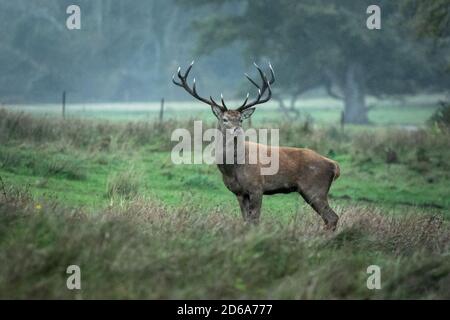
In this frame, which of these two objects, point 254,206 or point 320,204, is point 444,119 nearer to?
point 320,204

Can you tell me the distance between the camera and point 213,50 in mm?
45281

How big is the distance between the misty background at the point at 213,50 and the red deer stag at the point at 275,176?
46.4 feet

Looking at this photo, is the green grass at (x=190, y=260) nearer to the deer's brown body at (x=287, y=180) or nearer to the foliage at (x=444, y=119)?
the deer's brown body at (x=287, y=180)

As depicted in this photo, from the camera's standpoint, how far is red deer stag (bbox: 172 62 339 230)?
10.5m

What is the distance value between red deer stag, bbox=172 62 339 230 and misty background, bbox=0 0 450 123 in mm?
14142

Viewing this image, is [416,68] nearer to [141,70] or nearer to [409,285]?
[141,70]

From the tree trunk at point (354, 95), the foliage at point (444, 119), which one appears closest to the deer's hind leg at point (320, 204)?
the foliage at point (444, 119)

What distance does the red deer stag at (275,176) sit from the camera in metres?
10.5

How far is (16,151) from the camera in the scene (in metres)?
15.7

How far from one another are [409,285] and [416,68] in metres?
37.3

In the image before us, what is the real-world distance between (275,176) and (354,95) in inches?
1401

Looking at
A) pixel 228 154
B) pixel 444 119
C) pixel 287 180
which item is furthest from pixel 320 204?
pixel 444 119

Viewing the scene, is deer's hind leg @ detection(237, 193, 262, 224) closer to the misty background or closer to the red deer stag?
the red deer stag

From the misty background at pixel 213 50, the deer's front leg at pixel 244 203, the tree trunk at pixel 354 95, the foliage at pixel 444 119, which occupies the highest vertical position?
the misty background at pixel 213 50
